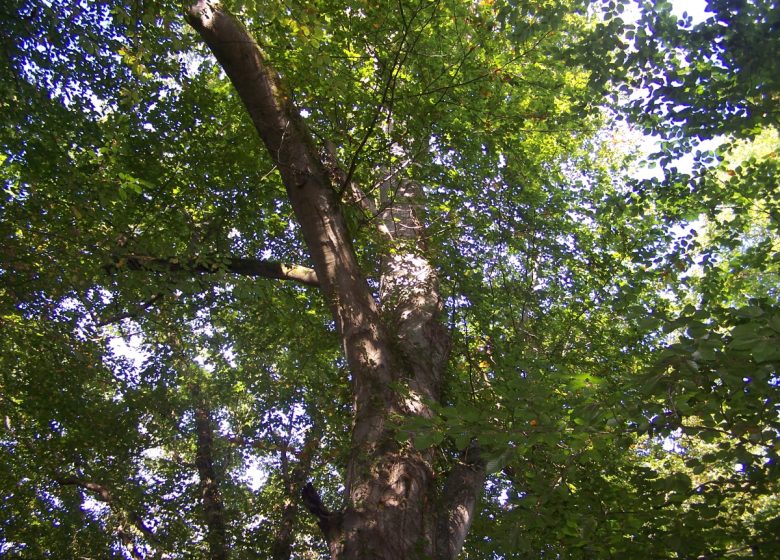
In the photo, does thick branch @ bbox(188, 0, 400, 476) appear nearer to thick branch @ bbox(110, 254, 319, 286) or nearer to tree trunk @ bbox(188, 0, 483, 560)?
tree trunk @ bbox(188, 0, 483, 560)

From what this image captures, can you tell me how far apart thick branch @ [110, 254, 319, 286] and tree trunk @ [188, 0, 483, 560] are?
864mm

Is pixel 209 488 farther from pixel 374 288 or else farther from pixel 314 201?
pixel 314 201

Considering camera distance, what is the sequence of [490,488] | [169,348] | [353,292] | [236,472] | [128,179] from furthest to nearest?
1. [236,472]
2. [169,348]
3. [490,488]
4. [128,179]
5. [353,292]

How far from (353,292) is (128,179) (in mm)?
2413

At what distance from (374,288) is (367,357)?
3816 millimetres

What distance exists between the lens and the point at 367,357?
388 cm

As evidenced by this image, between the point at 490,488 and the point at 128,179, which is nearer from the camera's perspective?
the point at 128,179

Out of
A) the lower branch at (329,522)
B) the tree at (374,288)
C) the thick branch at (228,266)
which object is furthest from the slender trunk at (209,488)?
the lower branch at (329,522)

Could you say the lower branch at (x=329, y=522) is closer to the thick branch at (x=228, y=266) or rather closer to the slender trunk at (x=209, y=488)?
the thick branch at (x=228, y=266)

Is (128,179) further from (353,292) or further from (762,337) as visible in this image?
(762,337)

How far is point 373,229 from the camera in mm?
5410

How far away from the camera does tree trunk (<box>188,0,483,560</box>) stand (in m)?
3.28

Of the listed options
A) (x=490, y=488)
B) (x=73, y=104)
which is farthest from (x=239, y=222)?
(x=490, y=488)

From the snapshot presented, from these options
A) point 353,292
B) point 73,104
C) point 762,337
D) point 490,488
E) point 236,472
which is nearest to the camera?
point 762,337
